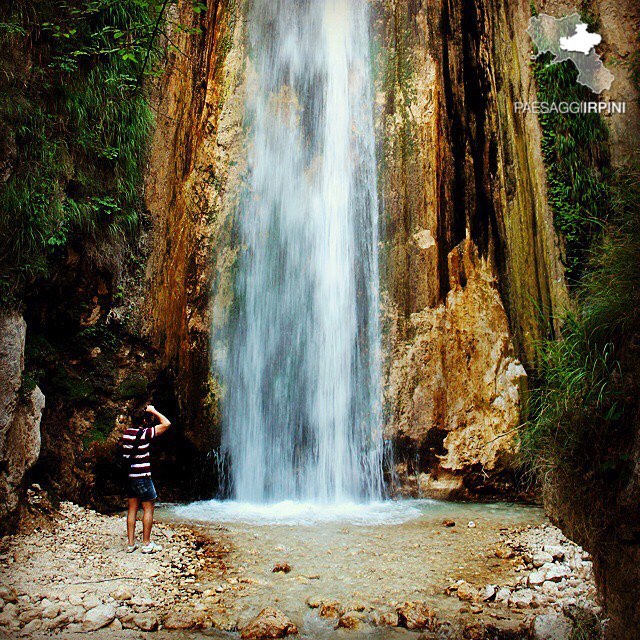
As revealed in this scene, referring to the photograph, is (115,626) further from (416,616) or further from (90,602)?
(416,616)

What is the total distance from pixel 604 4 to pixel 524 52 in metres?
1.42

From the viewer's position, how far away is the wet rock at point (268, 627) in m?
3.02

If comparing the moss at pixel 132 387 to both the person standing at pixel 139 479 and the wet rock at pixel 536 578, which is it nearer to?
the person standing at pixel 139 479

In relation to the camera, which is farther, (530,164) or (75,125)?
(530,164)

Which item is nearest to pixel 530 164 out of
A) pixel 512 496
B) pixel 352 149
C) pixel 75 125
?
pixel 352 149

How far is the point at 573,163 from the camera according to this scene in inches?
300

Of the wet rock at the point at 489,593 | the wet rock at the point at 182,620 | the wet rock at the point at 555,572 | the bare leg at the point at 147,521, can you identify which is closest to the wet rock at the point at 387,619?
the wet rock at the point at 489,593

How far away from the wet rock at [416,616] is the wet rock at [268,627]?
64 cm

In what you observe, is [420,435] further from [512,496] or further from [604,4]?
[604,4]

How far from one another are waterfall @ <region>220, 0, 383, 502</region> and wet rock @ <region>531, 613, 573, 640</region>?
366 centimetres

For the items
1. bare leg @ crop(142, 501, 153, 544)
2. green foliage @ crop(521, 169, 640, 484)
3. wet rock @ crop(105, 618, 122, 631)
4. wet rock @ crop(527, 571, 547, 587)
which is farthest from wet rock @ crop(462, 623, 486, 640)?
bare leg @ crop(142, 501, 153, 544)

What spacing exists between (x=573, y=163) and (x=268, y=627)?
23.7 ft

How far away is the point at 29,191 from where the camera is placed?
539 centimetres

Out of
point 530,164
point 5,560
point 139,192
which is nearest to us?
point 5,560
